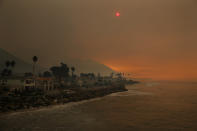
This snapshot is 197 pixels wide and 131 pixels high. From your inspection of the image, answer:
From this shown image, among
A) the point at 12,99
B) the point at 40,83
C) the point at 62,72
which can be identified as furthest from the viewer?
the point at 62,72

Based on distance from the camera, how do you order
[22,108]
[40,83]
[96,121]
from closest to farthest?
[96,121], [22,108], [40,83]

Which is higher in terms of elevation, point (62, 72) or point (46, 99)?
point (62, 72)

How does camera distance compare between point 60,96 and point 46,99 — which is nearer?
point 46,99

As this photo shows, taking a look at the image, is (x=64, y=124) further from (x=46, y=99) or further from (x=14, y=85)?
(x=14, y=85)

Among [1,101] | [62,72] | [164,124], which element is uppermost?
[62,72]

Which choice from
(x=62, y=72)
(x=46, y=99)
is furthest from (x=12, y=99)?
(x=62, y=72)

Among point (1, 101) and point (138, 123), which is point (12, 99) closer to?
point (1, 101)

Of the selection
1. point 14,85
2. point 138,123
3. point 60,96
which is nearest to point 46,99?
point 60,96

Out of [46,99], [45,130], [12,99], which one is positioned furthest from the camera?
[46,99]

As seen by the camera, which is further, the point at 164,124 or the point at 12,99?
the point at 12,99
